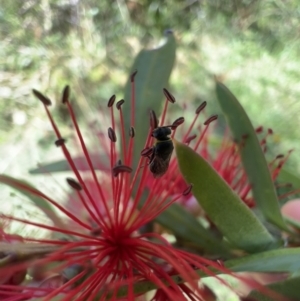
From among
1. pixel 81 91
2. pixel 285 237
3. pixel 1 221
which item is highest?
pixel 81 91

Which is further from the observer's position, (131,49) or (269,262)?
(131,49)

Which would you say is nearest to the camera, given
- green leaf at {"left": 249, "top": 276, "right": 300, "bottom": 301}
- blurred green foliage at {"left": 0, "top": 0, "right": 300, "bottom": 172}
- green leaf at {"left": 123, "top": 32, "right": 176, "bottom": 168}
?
green leaf at {"left": 249, "top": 276, "right": 300, "bottom": 301}

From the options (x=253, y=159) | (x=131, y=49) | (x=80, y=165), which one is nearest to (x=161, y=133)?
(x=253, y=159)

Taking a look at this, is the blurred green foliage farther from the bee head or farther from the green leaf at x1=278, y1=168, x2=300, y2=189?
the bee head

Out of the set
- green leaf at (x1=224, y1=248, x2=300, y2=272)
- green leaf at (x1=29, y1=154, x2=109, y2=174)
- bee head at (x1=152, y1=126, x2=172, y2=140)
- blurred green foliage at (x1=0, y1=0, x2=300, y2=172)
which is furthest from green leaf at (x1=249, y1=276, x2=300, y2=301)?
blurred green foliage at (x1=0, y1=0, x2=300, y2=172)

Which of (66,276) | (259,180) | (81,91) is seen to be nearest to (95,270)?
(66,276)

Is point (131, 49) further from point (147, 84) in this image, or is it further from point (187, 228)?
point (187, 228)

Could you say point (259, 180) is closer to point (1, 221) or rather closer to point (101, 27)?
point (1, 221)
